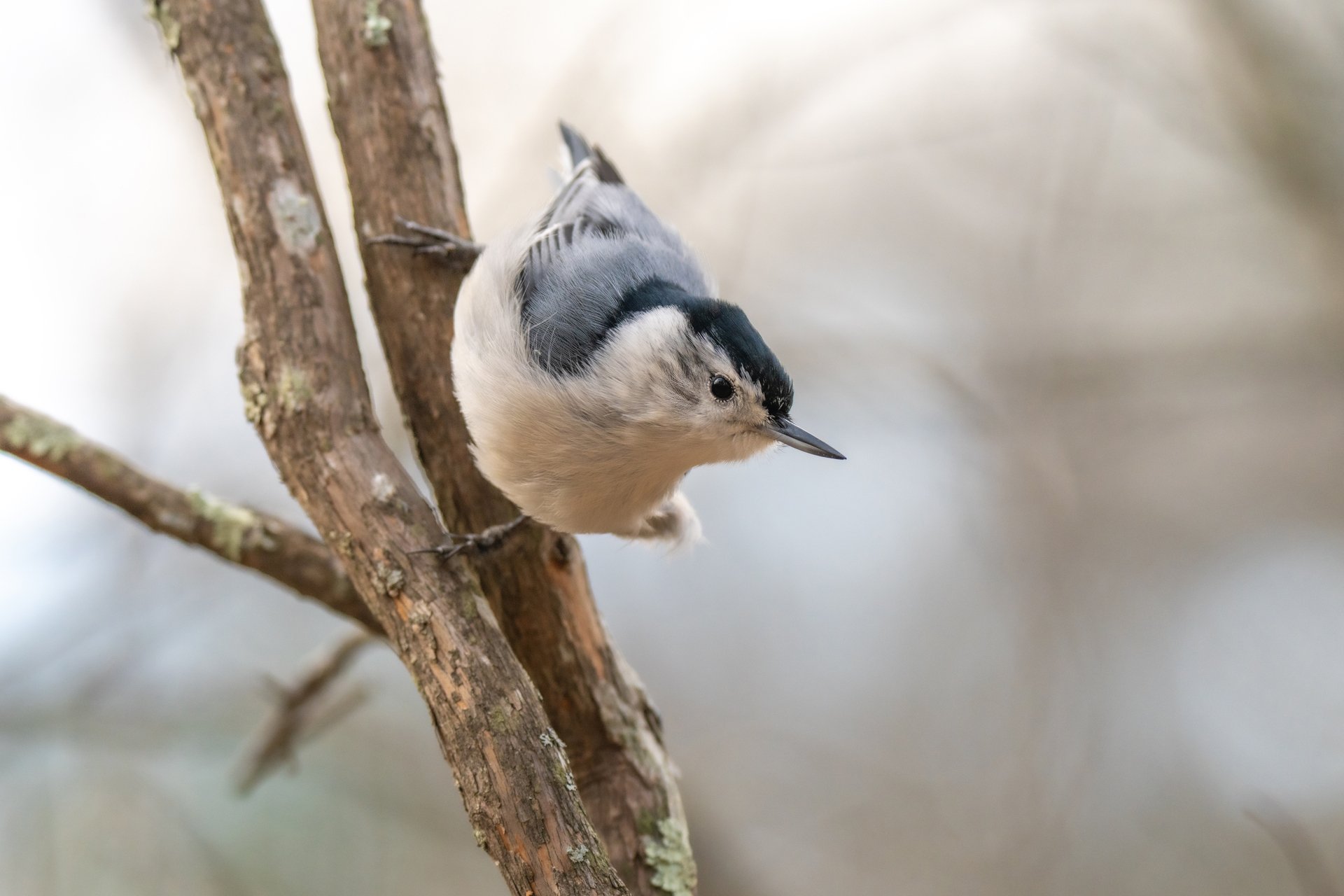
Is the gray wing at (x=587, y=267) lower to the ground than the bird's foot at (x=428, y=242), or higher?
higher

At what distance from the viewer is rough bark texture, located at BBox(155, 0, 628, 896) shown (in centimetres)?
115

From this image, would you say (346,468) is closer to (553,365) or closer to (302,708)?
(553,365)

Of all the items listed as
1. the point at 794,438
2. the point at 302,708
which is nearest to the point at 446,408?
the point at 794,438

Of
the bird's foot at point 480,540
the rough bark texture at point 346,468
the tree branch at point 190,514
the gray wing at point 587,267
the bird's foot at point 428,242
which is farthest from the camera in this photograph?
the bird's foot at point 428,242

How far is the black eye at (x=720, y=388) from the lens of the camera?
55.3 inches

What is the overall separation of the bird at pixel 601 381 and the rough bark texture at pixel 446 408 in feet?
0.41

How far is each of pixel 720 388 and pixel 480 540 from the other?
0.47m

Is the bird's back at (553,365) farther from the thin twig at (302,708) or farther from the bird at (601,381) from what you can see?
the thin twig at (302,708)

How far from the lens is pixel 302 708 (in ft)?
6.96

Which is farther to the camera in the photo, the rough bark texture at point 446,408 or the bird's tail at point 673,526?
the bird's tail at point 673,526

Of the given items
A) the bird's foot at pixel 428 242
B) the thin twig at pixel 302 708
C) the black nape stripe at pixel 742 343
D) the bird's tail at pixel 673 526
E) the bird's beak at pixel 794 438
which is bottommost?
the thin twig at pixel 302 708

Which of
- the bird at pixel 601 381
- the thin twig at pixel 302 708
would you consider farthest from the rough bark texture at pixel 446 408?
the thin twig at pixel 302 708

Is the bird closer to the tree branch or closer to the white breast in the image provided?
the white breast

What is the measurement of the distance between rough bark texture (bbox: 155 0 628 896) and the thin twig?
2.21 feet
